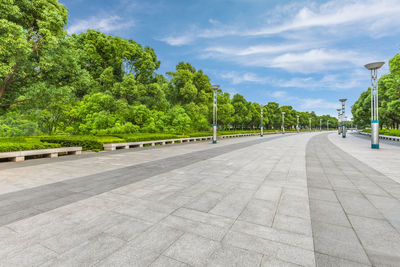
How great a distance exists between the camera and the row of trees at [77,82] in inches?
402

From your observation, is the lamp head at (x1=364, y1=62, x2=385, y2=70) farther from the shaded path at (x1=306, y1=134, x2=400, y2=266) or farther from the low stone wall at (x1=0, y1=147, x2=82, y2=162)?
the low stone wall at (x1=0, y1=147, x2=82, y2=162)

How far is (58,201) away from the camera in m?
4.27

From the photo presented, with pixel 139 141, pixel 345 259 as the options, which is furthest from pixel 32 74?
pixel 345 259

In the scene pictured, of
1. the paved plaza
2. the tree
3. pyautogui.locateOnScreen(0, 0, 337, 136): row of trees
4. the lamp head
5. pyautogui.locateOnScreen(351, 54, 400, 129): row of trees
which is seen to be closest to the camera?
the paved plaza

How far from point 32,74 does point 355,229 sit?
53.5ft

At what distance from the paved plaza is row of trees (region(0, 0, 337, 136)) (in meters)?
7.80

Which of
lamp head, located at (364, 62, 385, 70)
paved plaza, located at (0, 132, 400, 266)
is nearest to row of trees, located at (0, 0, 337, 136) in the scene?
paved plaza, located at (0, 132, 400, 266)

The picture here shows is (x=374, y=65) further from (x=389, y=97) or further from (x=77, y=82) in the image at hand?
(x=77, y=82)

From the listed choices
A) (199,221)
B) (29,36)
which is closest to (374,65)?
(199,221)

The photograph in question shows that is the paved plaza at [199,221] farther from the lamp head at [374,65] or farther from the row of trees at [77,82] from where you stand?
the lamp head at [374,65]

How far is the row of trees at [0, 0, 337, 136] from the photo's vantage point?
10.2 m

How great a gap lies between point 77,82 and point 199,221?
14.1 m

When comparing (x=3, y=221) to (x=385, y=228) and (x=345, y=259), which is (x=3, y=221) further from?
(x=385, y=228)

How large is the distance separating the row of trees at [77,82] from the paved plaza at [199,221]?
25.6ft
